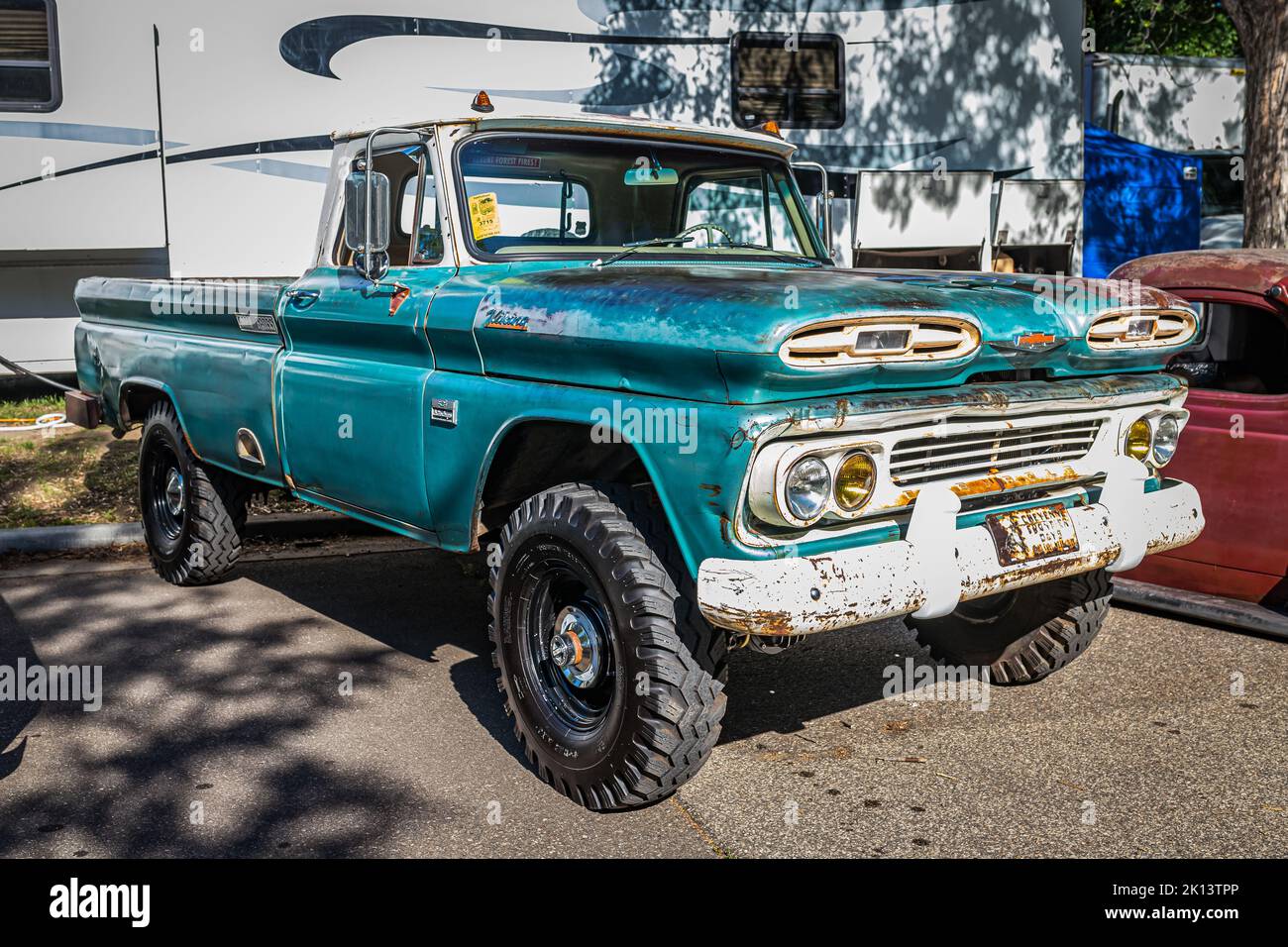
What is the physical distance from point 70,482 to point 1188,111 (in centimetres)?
1532

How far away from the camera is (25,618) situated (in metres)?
5.59

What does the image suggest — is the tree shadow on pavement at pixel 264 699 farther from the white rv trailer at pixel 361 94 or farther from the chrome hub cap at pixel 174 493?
the white rv trailer at pixel 361 94

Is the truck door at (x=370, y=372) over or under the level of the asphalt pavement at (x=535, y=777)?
over

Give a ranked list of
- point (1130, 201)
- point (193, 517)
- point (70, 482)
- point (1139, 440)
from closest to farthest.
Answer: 1. point (1139, 440)
2. point (193, 517)
3. point (70, 482)
4. point (1130, 201)

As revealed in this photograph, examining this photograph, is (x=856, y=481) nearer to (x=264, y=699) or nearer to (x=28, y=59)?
(x=264, y=699)

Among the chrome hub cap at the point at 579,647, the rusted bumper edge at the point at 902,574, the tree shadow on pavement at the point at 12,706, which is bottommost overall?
the tree shadow on pavement at the point at 12,706

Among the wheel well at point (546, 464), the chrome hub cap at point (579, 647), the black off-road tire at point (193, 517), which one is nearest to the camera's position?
the chrome hub cap at point (579, 647)

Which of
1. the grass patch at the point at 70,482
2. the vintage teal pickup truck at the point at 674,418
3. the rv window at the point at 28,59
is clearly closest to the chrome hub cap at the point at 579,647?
the vintage teal pickup truck at the point at 674,418

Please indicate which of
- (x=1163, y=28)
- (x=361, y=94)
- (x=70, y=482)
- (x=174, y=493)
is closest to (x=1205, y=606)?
(x=174, y=493)

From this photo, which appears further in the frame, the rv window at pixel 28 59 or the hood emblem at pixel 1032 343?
the rv window at pixel 28 59

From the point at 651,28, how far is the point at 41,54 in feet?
15.2

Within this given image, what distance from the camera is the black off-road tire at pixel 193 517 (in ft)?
19.6

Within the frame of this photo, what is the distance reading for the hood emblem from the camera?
348 cm

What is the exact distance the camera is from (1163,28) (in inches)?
893
